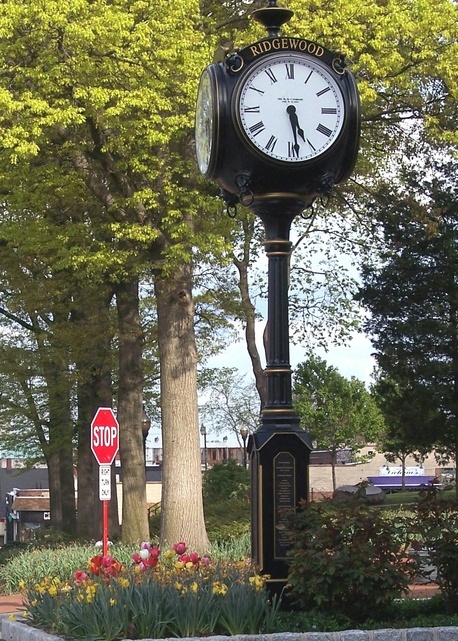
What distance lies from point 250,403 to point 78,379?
39266 mm

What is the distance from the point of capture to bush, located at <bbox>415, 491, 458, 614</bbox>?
9.12m

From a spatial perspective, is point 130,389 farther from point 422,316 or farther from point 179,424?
point 422,316

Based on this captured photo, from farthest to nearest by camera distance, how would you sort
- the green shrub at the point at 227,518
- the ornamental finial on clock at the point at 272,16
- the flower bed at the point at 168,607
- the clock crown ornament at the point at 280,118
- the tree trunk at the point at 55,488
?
the tree trunk at the point at 55,488 → the green shrub at the point at 227,518 → the ornamental finial on clock at the point at 272,16 → the clock crown ornament at the point at 280,118 → the flower bed at the point at 168,607

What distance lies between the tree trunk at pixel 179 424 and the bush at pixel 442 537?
36.4 feet

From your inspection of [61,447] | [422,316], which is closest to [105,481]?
[61,447]

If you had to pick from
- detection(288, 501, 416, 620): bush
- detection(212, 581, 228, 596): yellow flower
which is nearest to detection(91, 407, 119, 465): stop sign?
detection(288, 501, 416, 620): bush

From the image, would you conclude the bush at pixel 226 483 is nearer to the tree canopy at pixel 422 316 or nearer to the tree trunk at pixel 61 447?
the tree trunk at pixel 61 447

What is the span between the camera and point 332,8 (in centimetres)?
1988

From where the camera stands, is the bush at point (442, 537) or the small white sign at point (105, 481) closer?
the bush at point (442, 537)

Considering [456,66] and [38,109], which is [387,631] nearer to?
[38,109]

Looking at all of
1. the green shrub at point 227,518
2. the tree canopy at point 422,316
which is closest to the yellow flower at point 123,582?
the green shrub at point 227,518

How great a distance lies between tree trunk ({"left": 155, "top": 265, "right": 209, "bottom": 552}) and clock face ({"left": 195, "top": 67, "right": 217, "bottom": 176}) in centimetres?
1028

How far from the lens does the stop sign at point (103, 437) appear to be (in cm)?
1805

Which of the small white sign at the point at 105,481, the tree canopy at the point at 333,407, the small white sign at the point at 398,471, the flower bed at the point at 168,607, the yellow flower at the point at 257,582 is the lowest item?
the small white sign at the point at 398,471
